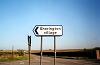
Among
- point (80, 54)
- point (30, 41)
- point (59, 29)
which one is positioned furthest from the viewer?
point (80, 54)

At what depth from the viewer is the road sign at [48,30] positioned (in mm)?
12406

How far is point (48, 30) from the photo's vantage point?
1250 cm

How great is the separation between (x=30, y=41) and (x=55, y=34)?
2.88 metres

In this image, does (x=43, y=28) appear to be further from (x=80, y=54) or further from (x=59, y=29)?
(x=80, y=54)

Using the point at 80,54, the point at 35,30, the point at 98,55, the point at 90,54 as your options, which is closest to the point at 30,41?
the point at 35,30

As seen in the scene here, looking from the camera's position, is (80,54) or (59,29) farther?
(80,54)

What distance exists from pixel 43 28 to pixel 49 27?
36 cm

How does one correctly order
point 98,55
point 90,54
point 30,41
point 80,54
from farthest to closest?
point 80,54 → point 90,54 → point 98,55 → point 30,41

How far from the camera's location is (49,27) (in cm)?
1249

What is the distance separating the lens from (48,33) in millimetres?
12531

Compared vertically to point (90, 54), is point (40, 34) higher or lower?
higher

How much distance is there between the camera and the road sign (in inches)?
488

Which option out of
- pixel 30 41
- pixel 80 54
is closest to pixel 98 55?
pixel 80 54

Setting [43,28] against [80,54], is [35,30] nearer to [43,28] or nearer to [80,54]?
[43,28]
